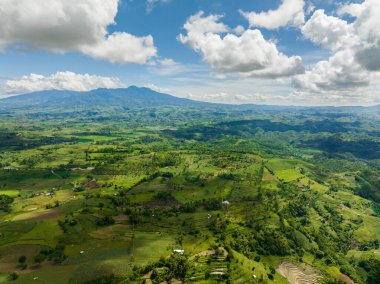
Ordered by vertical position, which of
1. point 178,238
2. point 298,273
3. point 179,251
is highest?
point 179,251

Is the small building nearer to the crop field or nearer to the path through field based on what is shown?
the crop field

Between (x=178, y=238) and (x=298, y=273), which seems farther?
(x=178, y=238)

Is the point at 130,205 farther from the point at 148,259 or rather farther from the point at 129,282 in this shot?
the point at 129,282

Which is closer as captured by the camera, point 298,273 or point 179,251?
point 179,251

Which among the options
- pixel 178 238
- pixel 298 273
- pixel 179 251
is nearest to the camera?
pixel 179 251


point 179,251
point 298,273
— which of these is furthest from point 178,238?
point 298,273

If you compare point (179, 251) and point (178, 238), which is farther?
point (178, 238)

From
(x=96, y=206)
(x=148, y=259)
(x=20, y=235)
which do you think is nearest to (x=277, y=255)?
(x=148, y=259)

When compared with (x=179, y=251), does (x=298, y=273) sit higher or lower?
lower

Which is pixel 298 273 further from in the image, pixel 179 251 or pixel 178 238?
pixel 178 238

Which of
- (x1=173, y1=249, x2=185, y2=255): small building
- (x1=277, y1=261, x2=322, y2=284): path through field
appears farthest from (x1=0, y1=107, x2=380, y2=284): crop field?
(x1=277, y1=261, x2=322, y2=284): path through field

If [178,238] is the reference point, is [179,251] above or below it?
above

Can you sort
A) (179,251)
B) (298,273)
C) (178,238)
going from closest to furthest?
(179,251), (298,273), (178,238)
